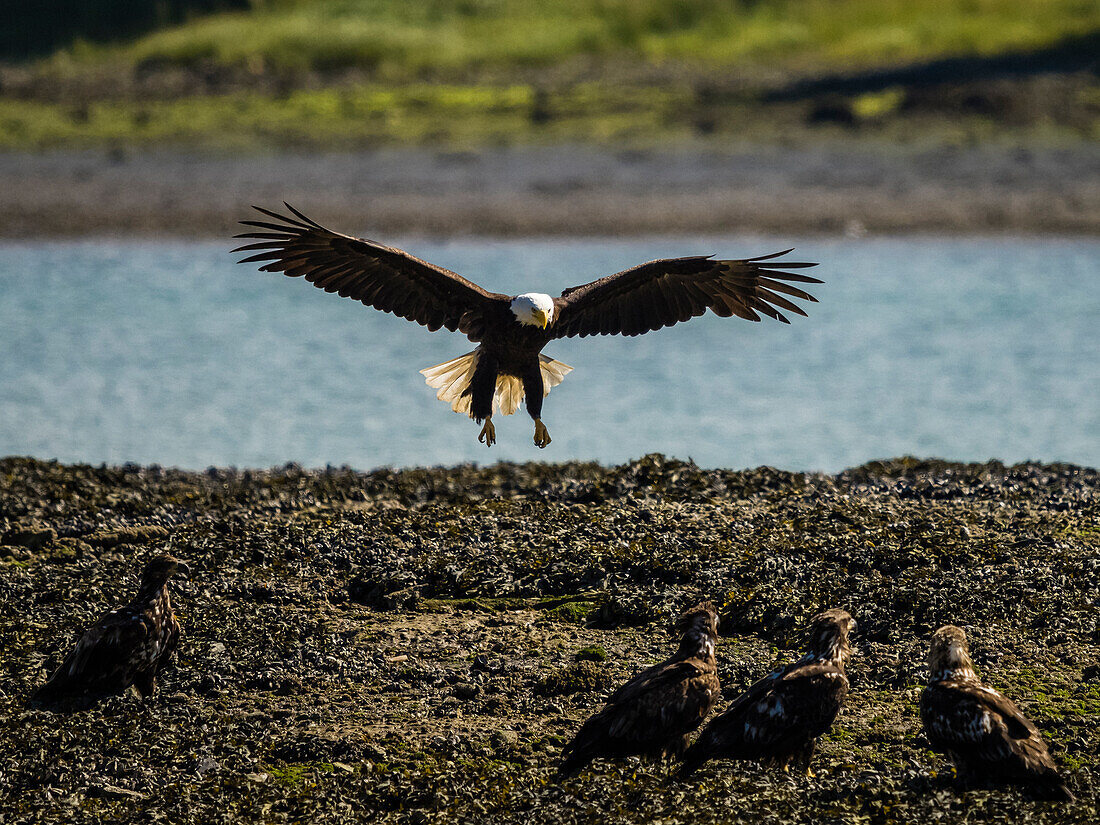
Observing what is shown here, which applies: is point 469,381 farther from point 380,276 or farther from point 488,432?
point 380,276

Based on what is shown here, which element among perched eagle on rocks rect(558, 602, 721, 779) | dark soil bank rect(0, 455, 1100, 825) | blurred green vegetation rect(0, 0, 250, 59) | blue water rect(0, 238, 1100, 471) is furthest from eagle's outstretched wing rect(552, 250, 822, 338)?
blurred green vegetation rect(0, 0, 250, 59)

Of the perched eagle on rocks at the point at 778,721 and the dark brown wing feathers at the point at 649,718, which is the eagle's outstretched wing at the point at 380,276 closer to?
the dark brown wing feathers at the point at 649,718

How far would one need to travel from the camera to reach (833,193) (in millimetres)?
28172

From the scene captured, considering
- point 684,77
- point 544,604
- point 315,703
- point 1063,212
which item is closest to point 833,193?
point 1063,212

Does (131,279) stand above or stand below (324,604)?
above

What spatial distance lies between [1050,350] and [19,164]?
22420mm

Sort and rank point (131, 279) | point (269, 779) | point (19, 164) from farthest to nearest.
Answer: point (19, 164) → point (131, 279) → point (269, 779)

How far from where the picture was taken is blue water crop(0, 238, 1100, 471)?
56.0 feet

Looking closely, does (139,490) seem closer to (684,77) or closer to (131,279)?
(131,279)

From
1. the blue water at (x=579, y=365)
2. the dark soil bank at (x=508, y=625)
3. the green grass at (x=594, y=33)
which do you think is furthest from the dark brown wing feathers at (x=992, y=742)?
the green grass at (x=594, y=33)

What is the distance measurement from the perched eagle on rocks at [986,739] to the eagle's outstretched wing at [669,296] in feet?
12.9

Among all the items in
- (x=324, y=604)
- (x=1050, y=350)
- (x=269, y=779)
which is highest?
(x=1050, y=350)

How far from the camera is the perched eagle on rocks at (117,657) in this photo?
303 inches

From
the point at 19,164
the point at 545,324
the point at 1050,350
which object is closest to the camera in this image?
the point at 545,324
